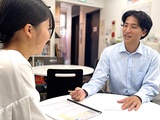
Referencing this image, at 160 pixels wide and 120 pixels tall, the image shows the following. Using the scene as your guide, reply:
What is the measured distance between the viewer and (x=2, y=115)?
49cm

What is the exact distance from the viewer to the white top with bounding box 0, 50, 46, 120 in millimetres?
492

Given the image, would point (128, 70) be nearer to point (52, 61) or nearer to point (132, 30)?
point (132, 30)

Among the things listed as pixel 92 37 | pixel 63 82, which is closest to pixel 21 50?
pixel 63 82

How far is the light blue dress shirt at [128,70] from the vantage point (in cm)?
150

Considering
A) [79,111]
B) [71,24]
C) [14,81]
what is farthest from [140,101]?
[71,24]

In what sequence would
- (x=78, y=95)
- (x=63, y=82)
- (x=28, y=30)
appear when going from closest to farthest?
1. (x=28, y=30)
2. (x=78, y=95)
3. (x=63, y=82)

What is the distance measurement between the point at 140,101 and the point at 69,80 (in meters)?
1.00

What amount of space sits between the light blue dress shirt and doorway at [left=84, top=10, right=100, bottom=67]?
3.43 m

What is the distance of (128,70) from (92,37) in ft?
12.7

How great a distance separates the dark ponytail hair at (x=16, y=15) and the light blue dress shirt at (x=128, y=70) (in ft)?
3.05

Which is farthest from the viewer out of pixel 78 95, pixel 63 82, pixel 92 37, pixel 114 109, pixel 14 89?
pixel 92 37

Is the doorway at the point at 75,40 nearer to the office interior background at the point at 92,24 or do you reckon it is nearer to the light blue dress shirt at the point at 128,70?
the office interior background at the point at 92,24

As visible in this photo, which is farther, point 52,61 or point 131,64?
point 52,61

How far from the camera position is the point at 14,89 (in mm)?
499
